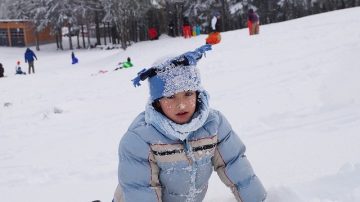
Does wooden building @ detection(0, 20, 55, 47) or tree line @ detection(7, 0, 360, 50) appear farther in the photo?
wooden building @ detection(0, 20, 55, 47)

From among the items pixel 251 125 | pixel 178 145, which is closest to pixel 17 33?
pixel 251 125

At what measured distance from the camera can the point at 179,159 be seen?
273cm

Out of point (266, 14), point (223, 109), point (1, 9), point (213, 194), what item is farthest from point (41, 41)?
point (213, 194)

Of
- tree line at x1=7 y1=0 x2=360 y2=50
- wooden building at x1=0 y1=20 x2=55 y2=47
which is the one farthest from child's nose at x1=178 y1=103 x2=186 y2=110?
wooden building at x1=0 y1=20 x2=55 y2=47

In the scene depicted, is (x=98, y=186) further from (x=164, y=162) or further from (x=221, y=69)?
(x=221, y=69)

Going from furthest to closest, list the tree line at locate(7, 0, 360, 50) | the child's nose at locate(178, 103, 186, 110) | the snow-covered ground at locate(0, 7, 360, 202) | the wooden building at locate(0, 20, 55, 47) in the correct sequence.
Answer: the wooden building at locate(0, 20, 55, 47)
the tree line at locate(7, 0, 360, 50)
the snow-covered ground at locate(0, 7, 360, 202)
the child's nose at locate(178, 103, 186, 110)

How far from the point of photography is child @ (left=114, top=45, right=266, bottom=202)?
262 centimetres

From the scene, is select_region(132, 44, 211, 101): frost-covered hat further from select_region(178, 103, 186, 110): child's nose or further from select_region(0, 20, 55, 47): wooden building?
select_region(0, 20, 55, 47): wooden building

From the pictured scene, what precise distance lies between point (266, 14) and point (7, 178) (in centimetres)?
3634

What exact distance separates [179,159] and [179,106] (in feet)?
1.21

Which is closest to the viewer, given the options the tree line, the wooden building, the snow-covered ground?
the snow-covered ground

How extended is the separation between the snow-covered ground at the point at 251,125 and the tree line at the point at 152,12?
72.7 ft

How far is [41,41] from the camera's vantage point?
5178cm

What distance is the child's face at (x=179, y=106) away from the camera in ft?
8.54
